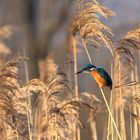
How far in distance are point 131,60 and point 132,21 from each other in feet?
25.5

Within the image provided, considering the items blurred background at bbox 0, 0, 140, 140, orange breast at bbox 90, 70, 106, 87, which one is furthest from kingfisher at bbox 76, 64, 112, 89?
blurred background at bbox 0, 0, 140, 140

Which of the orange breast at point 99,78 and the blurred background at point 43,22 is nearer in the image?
the orange breast at point 99,78

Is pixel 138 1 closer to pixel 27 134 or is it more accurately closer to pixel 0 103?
pixel 27 134

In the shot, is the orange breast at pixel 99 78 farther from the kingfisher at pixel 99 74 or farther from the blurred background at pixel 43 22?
the blurred background at pixel 43 22

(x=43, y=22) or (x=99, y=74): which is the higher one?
(x=43, y=22)

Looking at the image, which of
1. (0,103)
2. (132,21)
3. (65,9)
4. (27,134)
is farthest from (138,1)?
(0,103)

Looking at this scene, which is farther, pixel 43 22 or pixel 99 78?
pixel 43 22

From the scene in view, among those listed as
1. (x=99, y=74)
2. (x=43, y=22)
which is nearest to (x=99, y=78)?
(x=99, y=74)

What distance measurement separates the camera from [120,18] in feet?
36.4

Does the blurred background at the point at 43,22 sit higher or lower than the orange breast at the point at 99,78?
higher

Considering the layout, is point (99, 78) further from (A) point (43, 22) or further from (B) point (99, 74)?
(A) point (43, 22)

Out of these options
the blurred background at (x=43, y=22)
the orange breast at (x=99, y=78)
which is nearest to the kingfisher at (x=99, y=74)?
the orange breast at (x=99, y=78)

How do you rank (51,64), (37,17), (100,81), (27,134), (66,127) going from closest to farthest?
(100,81), (66,127), (27,134), (51,64), (37,17)

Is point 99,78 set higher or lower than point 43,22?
lower
